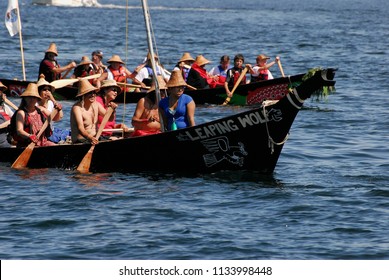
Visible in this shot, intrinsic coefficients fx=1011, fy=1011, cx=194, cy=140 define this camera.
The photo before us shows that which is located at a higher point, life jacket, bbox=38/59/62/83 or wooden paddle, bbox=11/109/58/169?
wooden paddle, bbox=11/109/58/169

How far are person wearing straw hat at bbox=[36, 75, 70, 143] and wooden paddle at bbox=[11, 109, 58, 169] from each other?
8.2 inches

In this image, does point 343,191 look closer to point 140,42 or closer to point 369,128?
point 369,128

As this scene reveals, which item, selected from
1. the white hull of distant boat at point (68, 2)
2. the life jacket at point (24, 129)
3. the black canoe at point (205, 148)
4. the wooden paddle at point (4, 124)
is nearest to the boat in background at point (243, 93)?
the wooden paddle at point (4, 124)

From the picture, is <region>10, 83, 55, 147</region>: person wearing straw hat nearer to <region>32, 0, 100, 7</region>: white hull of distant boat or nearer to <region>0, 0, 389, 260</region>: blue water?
<region>0, 0, 389, 260</region>: blue water

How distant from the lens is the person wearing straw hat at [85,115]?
1518 cm

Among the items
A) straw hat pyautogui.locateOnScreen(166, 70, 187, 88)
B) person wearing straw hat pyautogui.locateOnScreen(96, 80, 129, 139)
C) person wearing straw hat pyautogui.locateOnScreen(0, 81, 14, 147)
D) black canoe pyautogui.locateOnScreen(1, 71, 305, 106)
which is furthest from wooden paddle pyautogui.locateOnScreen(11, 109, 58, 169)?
black canoe pyautogui.locateOnScreen(1, 71, 305, 106)

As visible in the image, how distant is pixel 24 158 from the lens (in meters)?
15.6

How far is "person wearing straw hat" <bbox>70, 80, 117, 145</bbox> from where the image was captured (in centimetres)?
1518

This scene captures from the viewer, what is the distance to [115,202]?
1371 cm

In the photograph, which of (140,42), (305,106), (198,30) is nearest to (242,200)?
(305,106)

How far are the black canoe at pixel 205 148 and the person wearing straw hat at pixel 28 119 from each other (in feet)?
0.72

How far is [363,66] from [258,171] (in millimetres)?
20738

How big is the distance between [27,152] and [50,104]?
1.89m

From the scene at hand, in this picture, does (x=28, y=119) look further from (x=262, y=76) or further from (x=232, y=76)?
(x=262, y=76)
